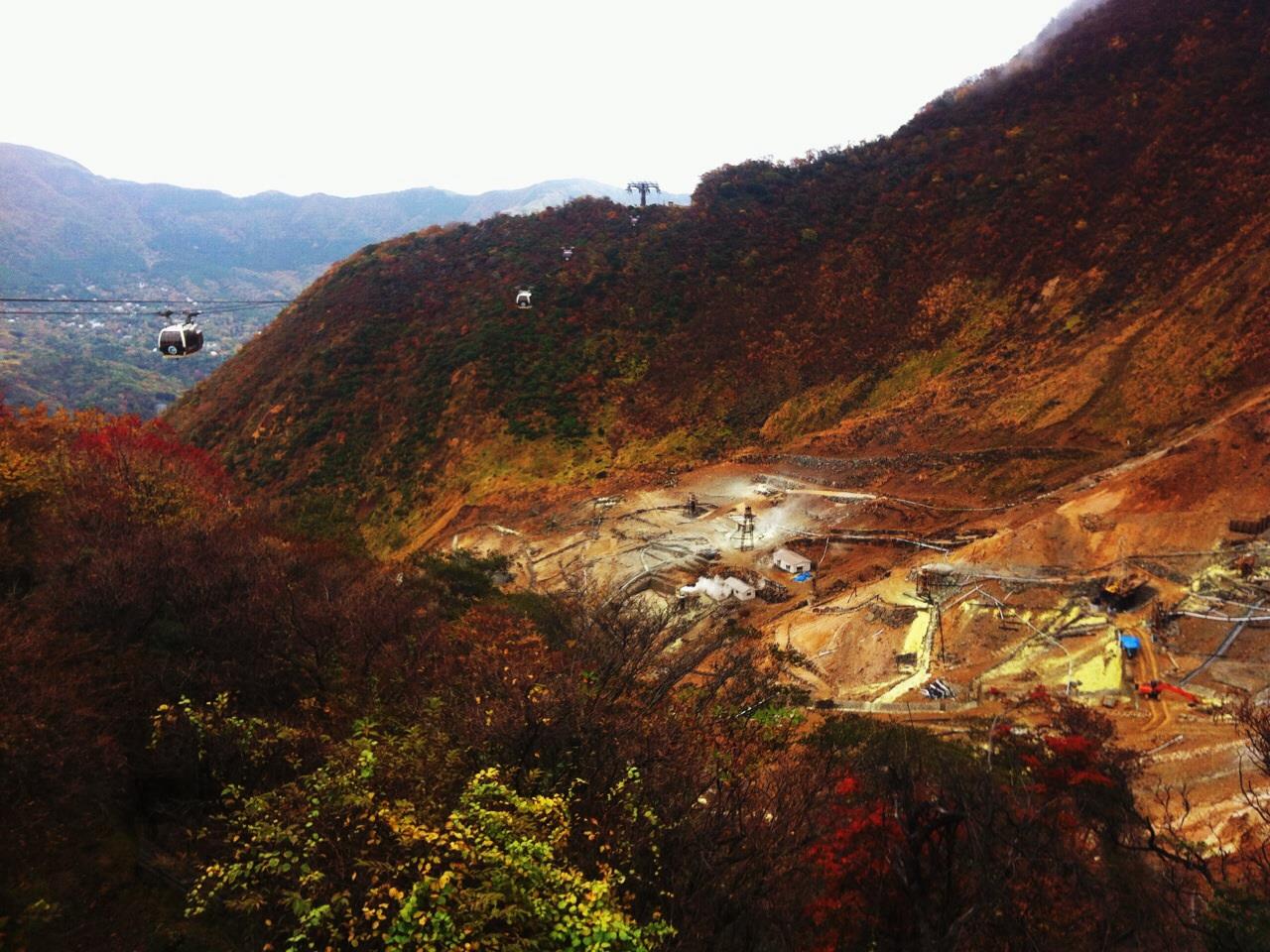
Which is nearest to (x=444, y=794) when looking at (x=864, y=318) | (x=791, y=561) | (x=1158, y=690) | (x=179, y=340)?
(x=1158, y=690)

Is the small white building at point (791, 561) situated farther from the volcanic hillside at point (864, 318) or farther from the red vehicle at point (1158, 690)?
the red vehicle at point (1158, 690)

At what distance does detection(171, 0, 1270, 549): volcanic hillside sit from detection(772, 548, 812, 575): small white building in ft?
27.9

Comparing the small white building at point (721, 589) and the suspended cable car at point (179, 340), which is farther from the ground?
the suspended cable car at point (179, 340)

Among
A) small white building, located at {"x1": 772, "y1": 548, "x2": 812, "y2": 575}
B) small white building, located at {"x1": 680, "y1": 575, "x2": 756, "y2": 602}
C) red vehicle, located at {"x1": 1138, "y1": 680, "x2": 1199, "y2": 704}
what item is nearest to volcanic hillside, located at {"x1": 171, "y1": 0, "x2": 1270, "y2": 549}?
small white building, located at {"x1": 772, "y1": 548, "x2": 812, "y2": 575}

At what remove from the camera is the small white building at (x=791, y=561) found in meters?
29.2

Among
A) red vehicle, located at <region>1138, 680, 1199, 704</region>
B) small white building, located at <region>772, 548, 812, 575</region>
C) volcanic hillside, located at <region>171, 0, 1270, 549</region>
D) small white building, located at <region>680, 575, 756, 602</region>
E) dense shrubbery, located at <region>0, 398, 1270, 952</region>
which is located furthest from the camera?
volcanic hillside, located at <region>171, 0, 1270, 549</region>

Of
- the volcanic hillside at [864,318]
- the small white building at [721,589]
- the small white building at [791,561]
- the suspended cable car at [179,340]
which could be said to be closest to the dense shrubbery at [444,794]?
the suspended cable car at [179,340]

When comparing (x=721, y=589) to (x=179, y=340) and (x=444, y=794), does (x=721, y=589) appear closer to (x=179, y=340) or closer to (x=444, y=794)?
(x=179, y=340)

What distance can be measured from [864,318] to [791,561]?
928 inches

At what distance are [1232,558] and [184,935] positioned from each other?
26.6 meters

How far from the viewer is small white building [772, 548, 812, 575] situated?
29.2 metres

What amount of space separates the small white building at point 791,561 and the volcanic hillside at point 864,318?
8496 mm

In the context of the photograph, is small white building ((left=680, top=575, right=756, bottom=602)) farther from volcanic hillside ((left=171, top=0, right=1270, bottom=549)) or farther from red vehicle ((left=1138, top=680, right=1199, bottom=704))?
red vehicle ((left=1138, top=680, right=1199, bottom=704))

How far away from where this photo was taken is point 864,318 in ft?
152
